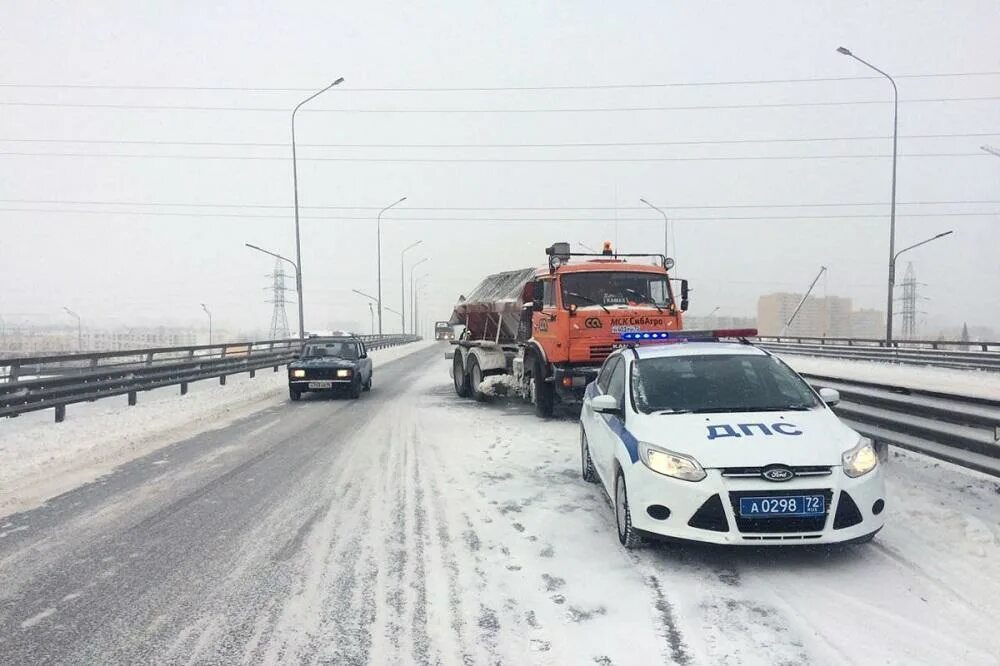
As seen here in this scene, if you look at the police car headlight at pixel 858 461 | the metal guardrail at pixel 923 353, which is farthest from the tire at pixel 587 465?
the metal guardrail at pixel 923 353

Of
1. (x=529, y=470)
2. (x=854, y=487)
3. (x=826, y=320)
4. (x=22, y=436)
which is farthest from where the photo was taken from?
(x=826, y=320)

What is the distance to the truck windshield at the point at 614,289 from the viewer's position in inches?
447

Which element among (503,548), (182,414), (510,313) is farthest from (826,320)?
(503,548)

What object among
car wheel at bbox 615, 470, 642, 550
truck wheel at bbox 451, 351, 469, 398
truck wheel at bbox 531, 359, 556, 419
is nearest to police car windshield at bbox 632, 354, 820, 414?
car wheel at bbox 615, 470, 642, 550

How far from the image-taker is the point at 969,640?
133 inches

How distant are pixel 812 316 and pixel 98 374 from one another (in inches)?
1906

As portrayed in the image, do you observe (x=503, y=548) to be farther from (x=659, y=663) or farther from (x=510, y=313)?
(x=510, y=313)

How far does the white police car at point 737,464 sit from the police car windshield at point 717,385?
0.01 m

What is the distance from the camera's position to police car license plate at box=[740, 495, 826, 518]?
414cm

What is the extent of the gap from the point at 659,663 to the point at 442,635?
113 cm

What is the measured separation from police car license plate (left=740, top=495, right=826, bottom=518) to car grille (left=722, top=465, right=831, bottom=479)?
0.14 metres

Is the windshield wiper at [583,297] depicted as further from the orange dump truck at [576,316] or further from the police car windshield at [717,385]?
the police car windshield at [717,385]

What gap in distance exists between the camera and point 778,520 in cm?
417

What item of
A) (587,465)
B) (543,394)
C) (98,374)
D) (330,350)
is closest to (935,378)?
(543,394)
